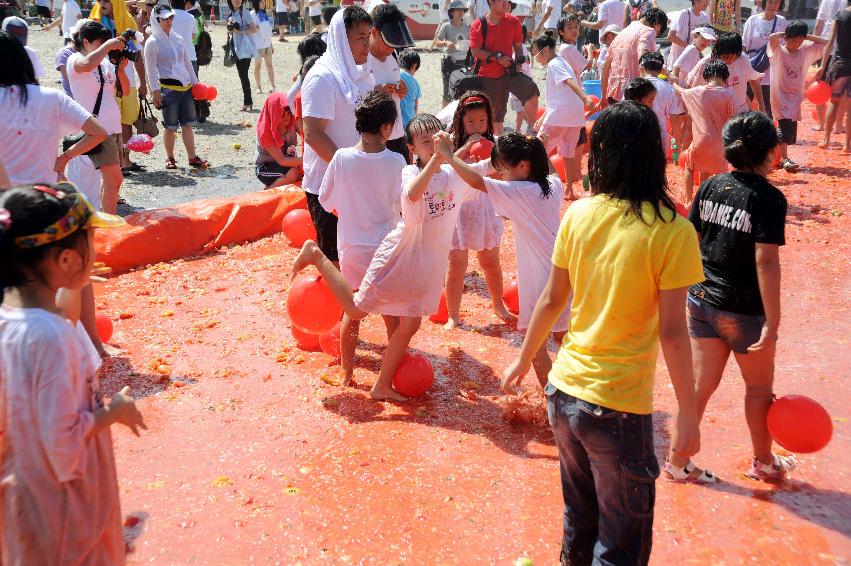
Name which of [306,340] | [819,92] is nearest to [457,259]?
[306,340]

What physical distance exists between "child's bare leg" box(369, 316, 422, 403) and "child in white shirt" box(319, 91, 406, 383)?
25 centimetres

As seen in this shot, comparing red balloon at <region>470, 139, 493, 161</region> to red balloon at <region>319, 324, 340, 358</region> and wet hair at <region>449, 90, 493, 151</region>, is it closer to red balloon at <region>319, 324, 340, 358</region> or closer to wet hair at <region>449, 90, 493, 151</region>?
wet hair at <region>449, 90, 493, 151</region>

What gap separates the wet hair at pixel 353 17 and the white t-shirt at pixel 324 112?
350 millimetres

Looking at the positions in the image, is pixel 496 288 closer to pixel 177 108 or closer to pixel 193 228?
pixel 193 228

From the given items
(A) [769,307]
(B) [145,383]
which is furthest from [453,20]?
(A) [769,307]

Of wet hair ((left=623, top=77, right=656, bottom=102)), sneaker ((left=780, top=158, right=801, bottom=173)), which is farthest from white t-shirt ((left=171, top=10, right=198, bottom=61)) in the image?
sneaker ((left=780, top=158, right=801, bottom=173))

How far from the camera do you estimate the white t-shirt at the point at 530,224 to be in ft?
14.8

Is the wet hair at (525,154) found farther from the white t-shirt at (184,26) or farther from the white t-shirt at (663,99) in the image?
the white t-shirt at (184,26)

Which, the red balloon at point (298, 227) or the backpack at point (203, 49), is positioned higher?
the backpack at point (203, 49)

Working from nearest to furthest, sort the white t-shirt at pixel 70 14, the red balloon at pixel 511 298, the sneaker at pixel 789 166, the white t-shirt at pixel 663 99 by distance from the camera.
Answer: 1. the red balloon at pixel 511 298
2. the white t-shirt at pixel 663 99
3. the sneaker at pixel 789 166
4. the white t-shirt at pixel 70 14

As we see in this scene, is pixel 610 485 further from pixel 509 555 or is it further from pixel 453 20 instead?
pixel 453 20

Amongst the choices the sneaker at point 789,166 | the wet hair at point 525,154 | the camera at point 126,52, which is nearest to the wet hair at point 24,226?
the wet hair at point 525,154

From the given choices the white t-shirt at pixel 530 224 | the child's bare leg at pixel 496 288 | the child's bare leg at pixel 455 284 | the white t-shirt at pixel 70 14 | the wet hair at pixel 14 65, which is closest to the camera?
the white t-shirt at pixel 530 224

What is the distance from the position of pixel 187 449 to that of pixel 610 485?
8.76ft
